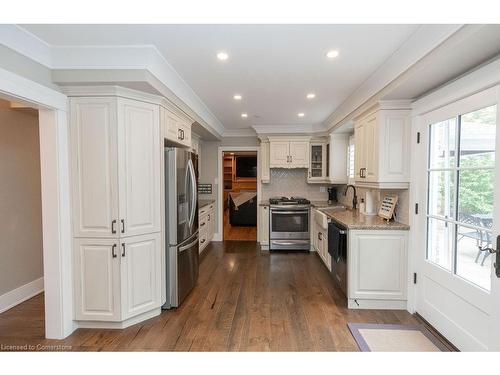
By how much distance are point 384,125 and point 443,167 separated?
2.36 ft

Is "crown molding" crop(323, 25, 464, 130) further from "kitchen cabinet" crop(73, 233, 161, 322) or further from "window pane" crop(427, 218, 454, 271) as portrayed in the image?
"kitchen cabinet" crop(73, 233, 161, 322)

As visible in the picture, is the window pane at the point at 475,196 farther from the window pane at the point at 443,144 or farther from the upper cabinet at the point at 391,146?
the upper cabinet at the point at 391,146

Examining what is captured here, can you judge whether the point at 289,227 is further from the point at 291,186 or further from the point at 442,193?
the point at 442,193

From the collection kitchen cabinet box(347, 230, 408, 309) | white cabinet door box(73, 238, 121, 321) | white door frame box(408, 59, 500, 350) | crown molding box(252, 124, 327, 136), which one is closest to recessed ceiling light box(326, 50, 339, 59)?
white door frame box(408, 59, 500, 350)

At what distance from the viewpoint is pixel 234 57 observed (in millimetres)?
2111

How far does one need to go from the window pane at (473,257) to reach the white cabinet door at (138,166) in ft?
8.64

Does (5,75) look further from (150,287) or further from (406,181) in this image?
(406,181)

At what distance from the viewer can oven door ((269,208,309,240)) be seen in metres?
4.71

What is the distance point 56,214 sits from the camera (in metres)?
2.13

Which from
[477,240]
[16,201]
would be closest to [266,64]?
[477,240]

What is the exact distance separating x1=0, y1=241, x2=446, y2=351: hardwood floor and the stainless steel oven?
1167 mm

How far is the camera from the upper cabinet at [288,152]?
4.95 metres

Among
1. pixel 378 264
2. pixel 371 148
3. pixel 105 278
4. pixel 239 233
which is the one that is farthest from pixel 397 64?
pixel 239 233

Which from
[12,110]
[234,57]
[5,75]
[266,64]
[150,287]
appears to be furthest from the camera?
[12,110]
